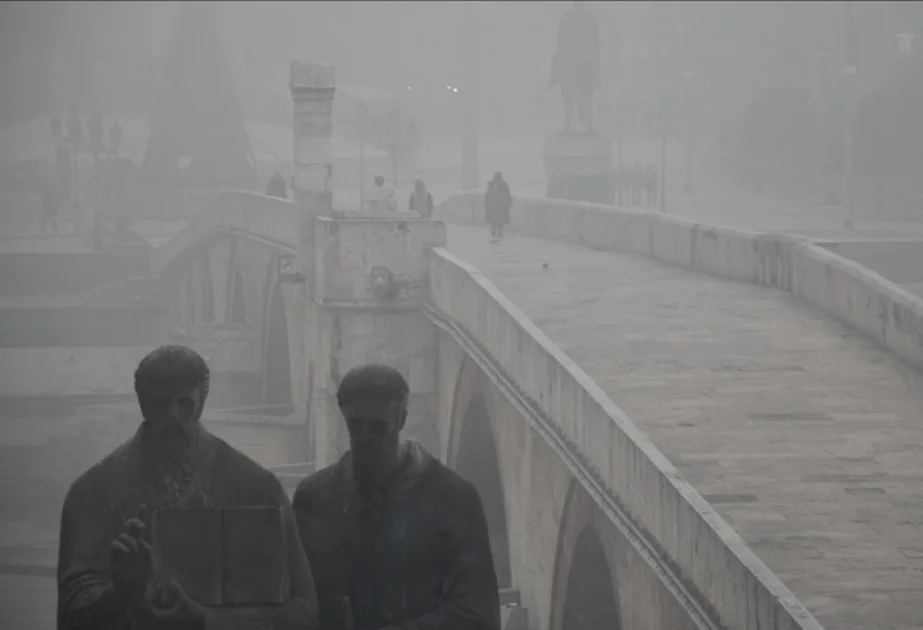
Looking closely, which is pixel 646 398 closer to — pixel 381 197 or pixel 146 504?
pixel 146 504

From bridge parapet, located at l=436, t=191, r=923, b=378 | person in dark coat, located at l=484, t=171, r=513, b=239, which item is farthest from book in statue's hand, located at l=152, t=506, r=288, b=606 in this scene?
person in dark coat, located at l=484, t=171, r=513, b=239

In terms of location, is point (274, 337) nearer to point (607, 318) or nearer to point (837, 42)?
point (607, 318)

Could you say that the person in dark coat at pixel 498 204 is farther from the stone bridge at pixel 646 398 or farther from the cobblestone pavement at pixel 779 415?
the cobblestone pavement at pixel 779 415

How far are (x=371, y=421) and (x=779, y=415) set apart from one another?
29.4ft

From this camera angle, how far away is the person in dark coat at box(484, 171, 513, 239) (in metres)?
28.5

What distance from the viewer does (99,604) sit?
165 inches

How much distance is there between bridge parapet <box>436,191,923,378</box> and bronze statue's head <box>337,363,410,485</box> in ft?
34.2

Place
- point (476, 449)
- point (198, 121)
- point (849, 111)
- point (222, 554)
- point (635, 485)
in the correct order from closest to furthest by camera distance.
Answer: point (222, 554)
point (635, 485)
point (476, 449)
point (849, 111)
point (198, 121)

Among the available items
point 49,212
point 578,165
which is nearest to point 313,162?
point 49,212

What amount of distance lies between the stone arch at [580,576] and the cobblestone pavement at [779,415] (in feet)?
3.28

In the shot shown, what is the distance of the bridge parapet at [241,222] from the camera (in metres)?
31.9

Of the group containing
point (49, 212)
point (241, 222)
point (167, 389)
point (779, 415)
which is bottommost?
point (779, 415)

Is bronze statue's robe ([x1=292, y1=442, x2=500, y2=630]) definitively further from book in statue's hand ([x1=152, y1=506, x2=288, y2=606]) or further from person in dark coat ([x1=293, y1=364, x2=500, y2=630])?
book in statue's hand ([x1=152, y1=506, x2=288, y2=606])

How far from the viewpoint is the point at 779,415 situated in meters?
13.2
